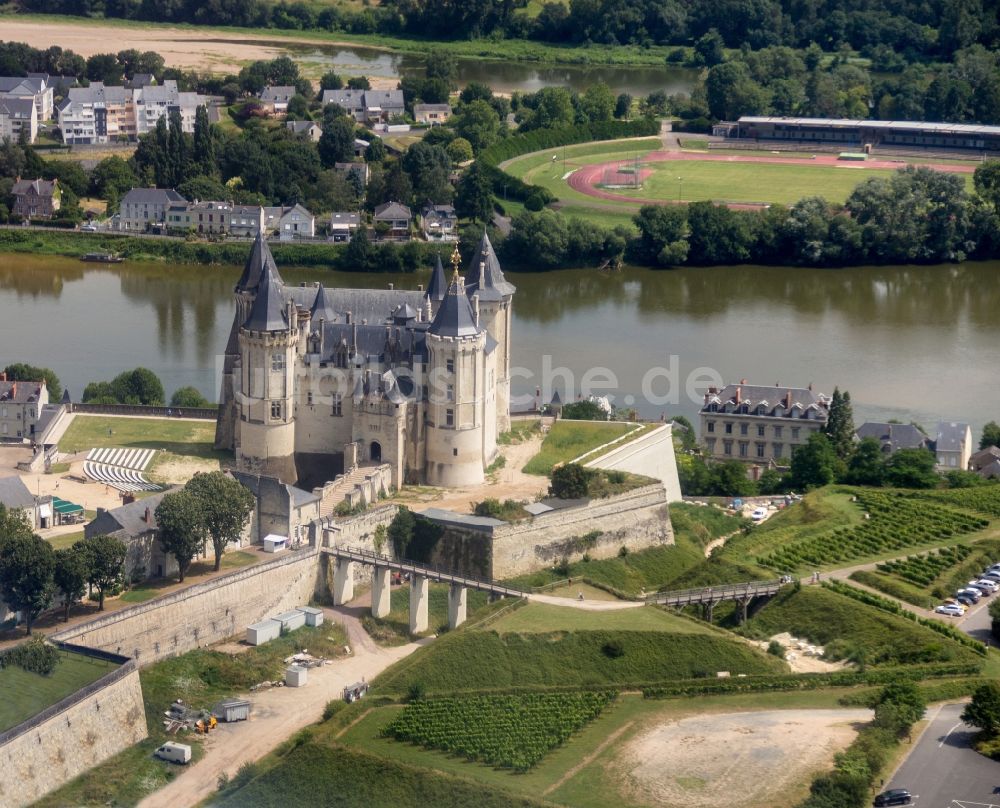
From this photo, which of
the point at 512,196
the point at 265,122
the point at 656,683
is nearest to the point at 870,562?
the point at 656,683

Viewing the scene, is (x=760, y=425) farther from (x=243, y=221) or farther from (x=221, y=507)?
(x=243, y=221)

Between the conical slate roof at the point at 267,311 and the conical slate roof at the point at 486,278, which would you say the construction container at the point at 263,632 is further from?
the conical slate roof at the point at 486,278

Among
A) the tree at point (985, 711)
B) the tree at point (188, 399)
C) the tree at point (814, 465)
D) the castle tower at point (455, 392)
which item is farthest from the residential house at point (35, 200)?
the tree at point (985, 711)

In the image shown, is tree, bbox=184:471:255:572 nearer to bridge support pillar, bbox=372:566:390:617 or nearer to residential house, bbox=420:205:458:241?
bridge support pillar, bbox=372:566:390:617

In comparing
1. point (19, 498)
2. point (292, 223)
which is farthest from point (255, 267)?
Answer: point (292, 223)

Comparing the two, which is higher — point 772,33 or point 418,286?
point 772,33

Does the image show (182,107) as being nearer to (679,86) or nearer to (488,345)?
(679,86)

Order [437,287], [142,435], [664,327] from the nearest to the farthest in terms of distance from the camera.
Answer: [437,287], [142,435], [664,327]
